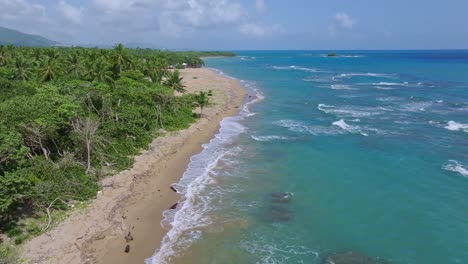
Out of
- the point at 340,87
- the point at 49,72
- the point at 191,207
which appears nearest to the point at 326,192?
the point at 191,207

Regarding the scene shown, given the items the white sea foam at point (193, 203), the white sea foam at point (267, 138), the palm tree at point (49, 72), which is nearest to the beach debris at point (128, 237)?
the white sea foam at point (193, 203)

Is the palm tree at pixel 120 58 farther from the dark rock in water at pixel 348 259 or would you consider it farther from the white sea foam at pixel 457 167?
the dark rock in water at pixel 348 259

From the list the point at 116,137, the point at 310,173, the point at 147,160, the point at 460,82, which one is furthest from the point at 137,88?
the point at 460,82

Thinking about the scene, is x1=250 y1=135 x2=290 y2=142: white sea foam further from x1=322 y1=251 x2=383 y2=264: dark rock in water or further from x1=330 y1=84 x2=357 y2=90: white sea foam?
x1=330 y1=84 x2=357 y2=90: white sea foam

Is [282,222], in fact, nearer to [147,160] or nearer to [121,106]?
[147,160]

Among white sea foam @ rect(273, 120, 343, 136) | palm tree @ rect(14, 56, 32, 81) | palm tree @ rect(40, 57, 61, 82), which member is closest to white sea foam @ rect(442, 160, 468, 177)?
white sea foam @ rect(273, 120, 343, 136)

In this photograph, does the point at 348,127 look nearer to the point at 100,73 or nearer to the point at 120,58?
the point at 100,73
